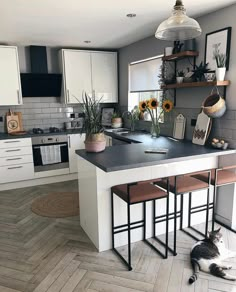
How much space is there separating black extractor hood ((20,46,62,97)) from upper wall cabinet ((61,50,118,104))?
0.77 ft

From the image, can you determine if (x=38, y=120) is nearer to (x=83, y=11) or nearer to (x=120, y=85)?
(x=120, y=85)

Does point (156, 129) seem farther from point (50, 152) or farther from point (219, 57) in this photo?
point (50, 152)

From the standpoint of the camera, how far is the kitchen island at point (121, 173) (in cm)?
234

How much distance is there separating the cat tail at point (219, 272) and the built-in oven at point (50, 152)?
3.05 meters

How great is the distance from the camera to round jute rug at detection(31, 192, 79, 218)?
3.33 meters

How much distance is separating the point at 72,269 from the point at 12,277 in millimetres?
506

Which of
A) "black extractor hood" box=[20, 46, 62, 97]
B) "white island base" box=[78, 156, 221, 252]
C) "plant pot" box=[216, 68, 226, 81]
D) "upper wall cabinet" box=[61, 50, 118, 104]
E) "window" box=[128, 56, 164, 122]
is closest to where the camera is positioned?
"white island base" box=[78, 156, 221, 252]

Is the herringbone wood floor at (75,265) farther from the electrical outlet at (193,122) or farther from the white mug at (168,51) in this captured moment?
the white mug at (168,51)

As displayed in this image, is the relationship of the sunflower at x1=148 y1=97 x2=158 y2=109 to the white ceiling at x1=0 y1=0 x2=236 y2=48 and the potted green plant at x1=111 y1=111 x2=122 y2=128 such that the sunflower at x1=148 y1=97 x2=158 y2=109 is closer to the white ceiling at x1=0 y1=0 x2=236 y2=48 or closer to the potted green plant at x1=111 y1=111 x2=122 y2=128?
the white ceiling at x1=0 y1=0 x2=236 y2=48

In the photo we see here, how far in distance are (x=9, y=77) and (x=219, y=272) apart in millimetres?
3961

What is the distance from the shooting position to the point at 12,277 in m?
2.18

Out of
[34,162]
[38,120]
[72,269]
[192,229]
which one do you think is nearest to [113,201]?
[72,269]

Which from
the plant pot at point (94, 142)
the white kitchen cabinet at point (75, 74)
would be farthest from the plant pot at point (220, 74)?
the white kitchen cabinet at point (75, 74)

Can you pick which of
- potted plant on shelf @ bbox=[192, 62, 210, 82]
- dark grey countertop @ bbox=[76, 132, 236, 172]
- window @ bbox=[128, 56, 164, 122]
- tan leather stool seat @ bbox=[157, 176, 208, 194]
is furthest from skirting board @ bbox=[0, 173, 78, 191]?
potted plant on shelf @ bbox=[192, 62, 210, 82]
